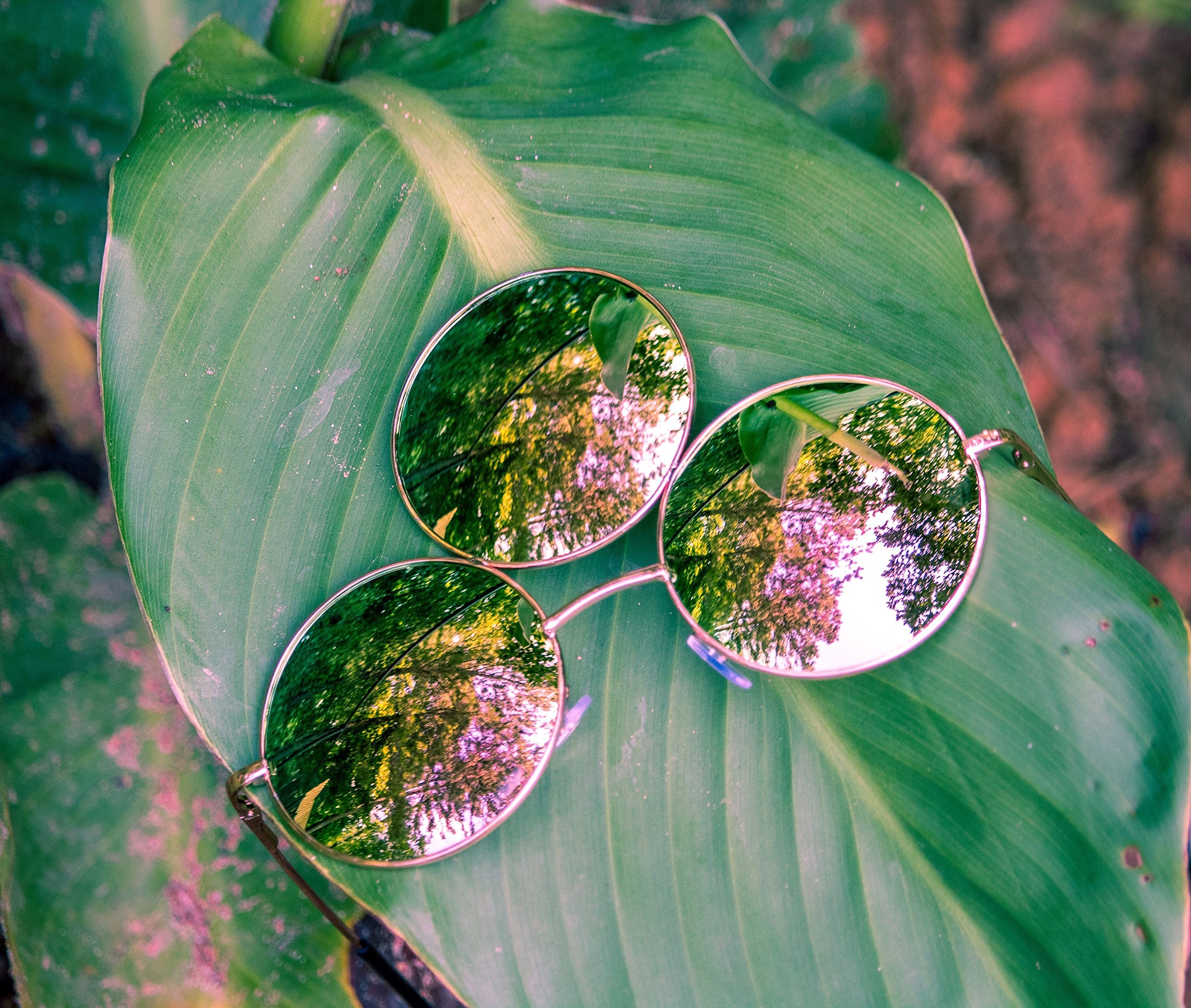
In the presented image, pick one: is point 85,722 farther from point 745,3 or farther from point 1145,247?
point 1145,247

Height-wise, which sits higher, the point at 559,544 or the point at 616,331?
the point at 616,331

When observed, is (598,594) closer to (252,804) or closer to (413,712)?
(413,712)

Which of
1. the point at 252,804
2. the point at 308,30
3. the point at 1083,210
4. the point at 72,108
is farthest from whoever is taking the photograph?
the point at 1083,210

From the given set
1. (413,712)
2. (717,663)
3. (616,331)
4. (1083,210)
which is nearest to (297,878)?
(413,712)

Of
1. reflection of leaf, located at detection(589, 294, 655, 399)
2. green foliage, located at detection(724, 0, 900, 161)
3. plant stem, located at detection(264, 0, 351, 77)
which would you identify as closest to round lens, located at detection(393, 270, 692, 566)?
reflection of leaf, located at detection(589, 294, 655, 399)

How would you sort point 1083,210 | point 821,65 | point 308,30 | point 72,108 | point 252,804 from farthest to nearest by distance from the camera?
1. point 1083,210
2. point 821,65
3. point 72,108
4. point 308,30
5. point 252,804

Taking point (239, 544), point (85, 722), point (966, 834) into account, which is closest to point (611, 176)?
point (239, 544)

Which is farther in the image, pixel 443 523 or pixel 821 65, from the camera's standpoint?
pixel 821 65
